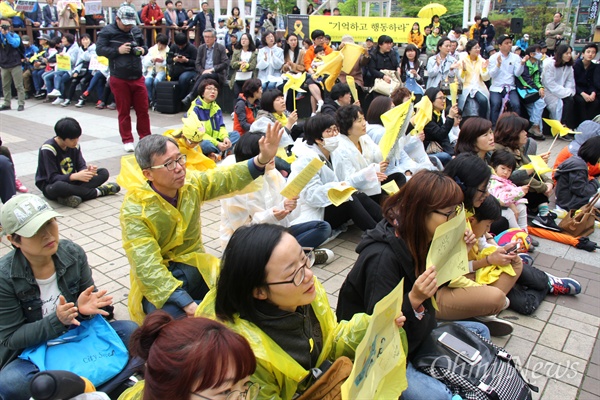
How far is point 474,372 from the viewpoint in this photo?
2.46 metres

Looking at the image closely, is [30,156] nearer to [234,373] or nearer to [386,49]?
[386,49]

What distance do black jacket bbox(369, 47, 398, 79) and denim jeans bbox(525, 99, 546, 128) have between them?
2.83 metres

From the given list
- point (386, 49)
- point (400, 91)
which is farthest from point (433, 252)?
point (386, 49)

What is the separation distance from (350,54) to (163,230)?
7398 mm

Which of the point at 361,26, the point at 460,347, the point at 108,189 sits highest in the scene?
the point at 361,26

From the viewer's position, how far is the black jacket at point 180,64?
36.3 ft

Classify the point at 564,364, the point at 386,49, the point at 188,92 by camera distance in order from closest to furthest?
1. the point at 564,364
2. the point at 386,49
3. the point at 188,92

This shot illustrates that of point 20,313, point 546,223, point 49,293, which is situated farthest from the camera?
point 546,223

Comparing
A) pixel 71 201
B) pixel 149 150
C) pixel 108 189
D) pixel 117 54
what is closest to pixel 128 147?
pixel 117 54

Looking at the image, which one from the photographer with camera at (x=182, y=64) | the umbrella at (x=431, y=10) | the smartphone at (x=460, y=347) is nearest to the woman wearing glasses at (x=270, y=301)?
the smartphone at (x=460, y=347)

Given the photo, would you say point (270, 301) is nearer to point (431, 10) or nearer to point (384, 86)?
point (384, 86)

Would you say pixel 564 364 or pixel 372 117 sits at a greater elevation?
pixel 372 117

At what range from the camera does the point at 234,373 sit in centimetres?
143

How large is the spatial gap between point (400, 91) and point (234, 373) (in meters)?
6.08
